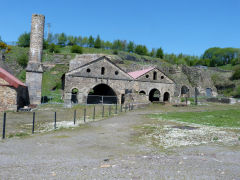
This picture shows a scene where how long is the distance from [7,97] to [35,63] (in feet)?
21.4

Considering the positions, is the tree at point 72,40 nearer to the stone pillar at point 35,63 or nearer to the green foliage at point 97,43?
the green foliage at point 97,43

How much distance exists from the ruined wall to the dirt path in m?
12.8

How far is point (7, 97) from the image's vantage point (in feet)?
63.0

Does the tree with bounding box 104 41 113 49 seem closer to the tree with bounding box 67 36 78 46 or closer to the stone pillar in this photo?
the tree with bounding box 67 36 78 46

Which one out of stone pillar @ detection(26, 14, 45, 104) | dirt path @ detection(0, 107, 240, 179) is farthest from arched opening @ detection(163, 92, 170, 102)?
dirt path @ detection(0, 107, 240, 179)

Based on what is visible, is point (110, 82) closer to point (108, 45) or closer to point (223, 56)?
point (108, 45)

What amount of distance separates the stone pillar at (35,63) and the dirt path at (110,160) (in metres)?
17.3

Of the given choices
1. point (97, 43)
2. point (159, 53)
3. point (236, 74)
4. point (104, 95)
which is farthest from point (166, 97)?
point (159, 53)

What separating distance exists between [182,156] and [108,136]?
3.69 meters

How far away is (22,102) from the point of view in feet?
71.8

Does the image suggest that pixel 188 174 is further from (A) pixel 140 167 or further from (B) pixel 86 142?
(B) pixel 86 142

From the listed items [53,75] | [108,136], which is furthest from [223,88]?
[108,136]

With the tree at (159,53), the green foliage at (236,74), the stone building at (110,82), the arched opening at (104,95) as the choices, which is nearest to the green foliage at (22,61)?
the arched opening at (104,95)

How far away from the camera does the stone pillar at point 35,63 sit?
23938 millimetres
